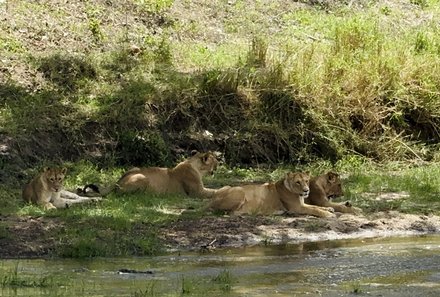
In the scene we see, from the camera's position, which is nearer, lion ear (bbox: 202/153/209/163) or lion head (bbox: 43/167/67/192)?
lion head (bbox: 43/167/67/192)

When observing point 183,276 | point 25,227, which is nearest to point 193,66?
point 25,227

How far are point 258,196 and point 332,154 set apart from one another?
4636 mm

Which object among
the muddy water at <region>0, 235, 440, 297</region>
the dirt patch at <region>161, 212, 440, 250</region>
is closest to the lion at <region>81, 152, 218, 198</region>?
the dirt patch at <region>161, 212, 440, 250</region>

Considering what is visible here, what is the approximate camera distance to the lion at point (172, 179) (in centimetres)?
1608

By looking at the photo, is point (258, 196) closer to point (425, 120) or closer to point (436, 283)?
point (436, 283)

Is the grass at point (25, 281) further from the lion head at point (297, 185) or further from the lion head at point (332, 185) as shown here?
the lion head at point (332, 185)

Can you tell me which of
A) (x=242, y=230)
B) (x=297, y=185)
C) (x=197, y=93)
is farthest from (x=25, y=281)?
(x=197, y=93)

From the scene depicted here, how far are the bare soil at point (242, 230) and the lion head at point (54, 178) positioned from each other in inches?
44.1

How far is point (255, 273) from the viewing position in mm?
11867

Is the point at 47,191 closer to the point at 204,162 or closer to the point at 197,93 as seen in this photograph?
the point at 204,162

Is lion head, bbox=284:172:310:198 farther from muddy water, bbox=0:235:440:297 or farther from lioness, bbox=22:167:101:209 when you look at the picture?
lioness, bbox=22:167:101:209

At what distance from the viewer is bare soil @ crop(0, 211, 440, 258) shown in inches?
517

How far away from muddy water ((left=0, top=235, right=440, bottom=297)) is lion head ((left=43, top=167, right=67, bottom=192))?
2.82 meters

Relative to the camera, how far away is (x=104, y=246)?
1308 cm
